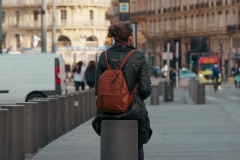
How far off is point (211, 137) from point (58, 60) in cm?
1306

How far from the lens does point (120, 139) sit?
964 cm

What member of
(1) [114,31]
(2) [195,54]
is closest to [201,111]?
(1) [114,31]

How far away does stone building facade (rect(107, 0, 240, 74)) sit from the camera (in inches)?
4316

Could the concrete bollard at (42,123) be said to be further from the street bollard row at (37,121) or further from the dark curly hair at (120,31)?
the dark curly hair at (120,31)

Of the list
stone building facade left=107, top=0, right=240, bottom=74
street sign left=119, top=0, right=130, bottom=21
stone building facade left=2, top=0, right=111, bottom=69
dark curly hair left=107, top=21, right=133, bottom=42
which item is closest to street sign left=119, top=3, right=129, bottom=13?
street sign left=119, top=0, right=130, bottom=21

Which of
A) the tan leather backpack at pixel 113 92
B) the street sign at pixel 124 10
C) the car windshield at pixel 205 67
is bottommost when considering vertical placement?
the tan leather backpack at pixel 113 92

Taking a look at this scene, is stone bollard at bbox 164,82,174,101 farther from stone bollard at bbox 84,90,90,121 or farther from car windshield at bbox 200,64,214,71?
car windshield at bbox 200,64,214,71

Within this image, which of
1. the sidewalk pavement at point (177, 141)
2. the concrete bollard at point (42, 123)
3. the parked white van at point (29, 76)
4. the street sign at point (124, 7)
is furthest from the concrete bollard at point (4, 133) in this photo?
the parked white van at point (29, 76)

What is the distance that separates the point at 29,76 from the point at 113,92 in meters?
20.8

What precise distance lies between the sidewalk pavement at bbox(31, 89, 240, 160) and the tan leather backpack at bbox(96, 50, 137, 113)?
14.7 ft

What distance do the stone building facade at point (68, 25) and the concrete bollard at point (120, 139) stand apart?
341 feet

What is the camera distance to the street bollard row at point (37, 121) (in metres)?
12.9

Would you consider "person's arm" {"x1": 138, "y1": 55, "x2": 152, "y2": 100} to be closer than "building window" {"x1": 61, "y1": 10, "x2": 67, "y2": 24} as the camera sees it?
Yes

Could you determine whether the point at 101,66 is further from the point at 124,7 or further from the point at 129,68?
the point at 124,7
